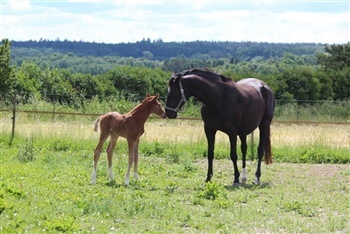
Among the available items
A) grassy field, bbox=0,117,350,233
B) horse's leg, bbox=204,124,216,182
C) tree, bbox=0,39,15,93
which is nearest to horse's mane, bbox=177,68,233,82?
horse's leg, bbox=204,124,216,182

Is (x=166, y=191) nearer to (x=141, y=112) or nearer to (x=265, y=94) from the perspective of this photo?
(x=141, y=112)

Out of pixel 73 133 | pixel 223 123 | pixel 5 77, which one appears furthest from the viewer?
pixel 5 77

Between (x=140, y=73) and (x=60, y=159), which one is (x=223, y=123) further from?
(x=140, y=73)

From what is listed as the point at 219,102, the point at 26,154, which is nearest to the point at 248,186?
the point at 219,102

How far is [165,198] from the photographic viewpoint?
375 inches

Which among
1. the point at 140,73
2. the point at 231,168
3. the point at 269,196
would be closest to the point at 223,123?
the point at 269,196

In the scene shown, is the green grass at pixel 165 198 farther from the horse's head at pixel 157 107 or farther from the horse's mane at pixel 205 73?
the horse's mane at pixel 205 73

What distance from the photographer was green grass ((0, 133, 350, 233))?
25.0 feet

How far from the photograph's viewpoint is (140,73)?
4622 cm

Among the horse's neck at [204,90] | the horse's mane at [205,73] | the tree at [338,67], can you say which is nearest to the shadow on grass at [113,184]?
the horse's neck at [204,90]

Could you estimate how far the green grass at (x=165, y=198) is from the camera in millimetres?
7633

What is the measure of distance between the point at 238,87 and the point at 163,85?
36.1m

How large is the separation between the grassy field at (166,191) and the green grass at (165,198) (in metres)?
0.01

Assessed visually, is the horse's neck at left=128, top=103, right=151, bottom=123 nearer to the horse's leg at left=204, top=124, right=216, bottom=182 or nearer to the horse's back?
the horse's leg at left=204, top=124, right=216, bottom=182
